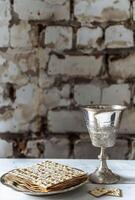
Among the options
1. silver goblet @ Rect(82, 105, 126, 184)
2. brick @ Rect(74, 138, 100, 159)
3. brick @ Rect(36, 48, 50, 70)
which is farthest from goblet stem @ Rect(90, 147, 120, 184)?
brick @ Rect(36, 48, 50, 70)

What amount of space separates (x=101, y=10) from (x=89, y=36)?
3.4 inches

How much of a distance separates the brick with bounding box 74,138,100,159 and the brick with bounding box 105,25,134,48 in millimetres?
315

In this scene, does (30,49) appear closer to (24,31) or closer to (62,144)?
(24,31)

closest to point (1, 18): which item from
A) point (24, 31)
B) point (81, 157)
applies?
point (24, 31)

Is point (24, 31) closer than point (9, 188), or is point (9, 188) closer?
point (9, 188)

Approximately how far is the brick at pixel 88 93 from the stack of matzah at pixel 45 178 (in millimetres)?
337

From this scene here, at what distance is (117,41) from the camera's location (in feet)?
4.21

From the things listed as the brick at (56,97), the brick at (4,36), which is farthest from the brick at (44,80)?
the brick at (4,36)

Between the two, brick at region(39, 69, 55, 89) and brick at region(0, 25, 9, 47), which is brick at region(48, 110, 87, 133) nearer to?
brick at region(39, 69, 55, 89)

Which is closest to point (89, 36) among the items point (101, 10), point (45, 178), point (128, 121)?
point (101, 10)

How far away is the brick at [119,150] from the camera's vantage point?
52.0 inches

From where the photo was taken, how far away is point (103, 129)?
3.30ft

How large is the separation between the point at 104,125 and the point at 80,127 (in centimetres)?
32

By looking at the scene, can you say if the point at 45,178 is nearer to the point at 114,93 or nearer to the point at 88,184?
the point at 88,184
